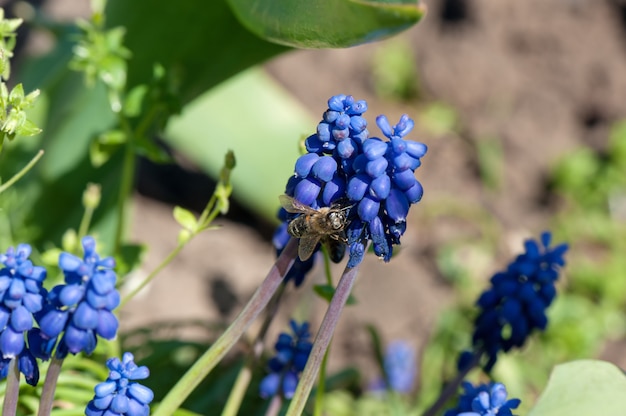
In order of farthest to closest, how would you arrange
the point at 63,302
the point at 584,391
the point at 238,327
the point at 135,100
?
the point at 135,100 → the point at 584,391 → the point at 238,327 → the point at 63,302

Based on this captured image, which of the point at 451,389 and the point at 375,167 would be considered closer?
the point at 375,167

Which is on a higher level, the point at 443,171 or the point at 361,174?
the point at 361,174

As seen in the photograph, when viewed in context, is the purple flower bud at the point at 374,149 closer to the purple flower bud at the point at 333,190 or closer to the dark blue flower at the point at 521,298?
the purple flower bud at the point at 333,190

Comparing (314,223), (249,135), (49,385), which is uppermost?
(314,223)

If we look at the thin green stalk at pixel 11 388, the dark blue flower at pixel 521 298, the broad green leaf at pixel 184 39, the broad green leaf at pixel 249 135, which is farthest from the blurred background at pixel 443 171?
the thin green stalk at pixel 11 388

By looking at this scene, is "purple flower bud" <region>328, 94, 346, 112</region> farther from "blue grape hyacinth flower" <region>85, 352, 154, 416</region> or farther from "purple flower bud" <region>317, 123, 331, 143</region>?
"blue grape hyacinth flower" <region>85, 352, 154, 416</region>

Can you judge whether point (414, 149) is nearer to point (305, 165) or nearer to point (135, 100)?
point (305, 165)

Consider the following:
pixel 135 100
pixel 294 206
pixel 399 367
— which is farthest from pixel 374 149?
pixel 399 367
